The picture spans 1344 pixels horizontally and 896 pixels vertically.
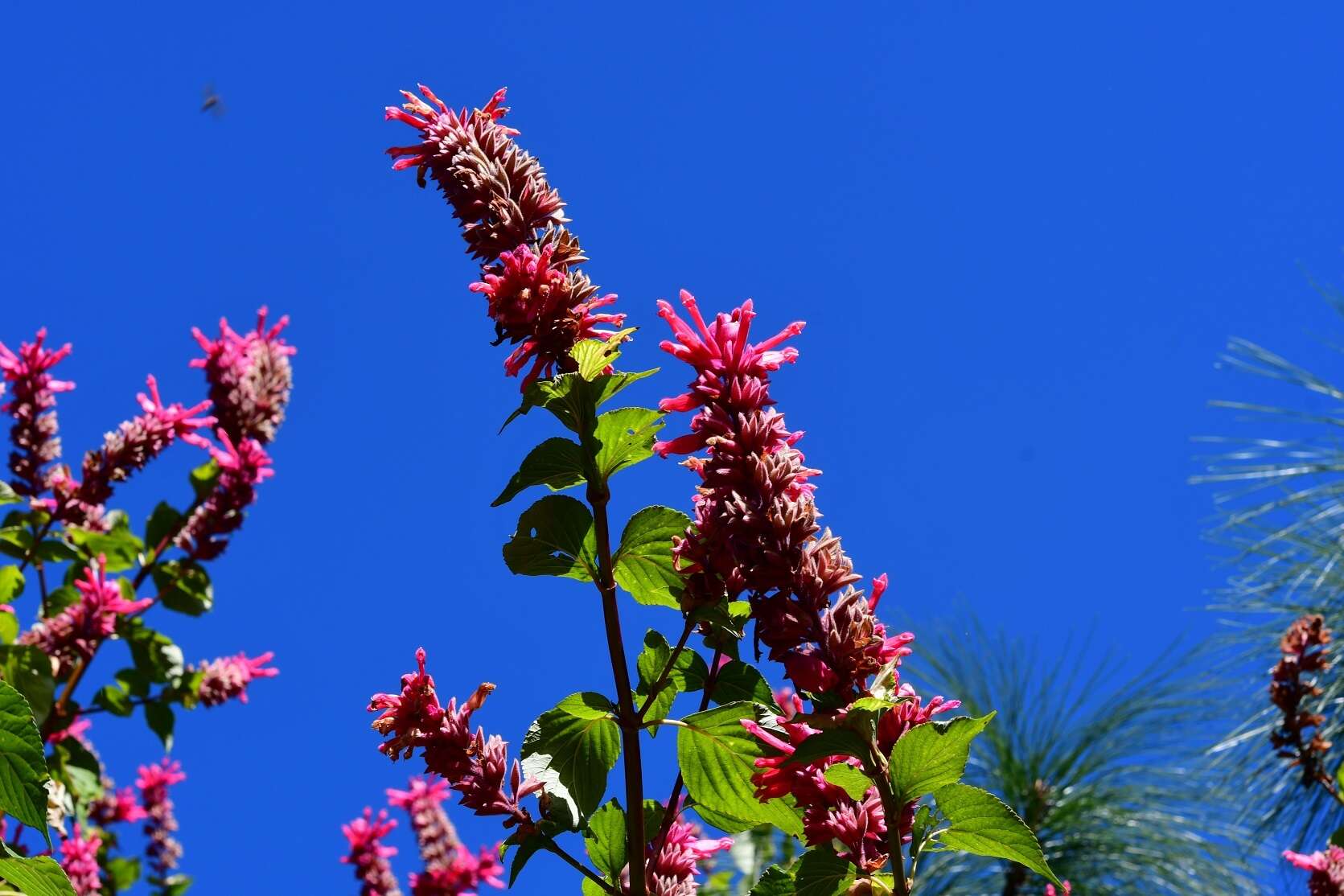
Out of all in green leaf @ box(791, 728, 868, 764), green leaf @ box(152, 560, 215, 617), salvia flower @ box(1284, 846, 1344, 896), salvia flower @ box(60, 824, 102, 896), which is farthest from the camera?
green leaf @ box(152, 560, 215, 617)

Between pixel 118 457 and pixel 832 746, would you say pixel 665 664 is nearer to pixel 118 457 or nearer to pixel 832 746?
pixel 832 746

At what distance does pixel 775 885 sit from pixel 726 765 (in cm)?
14

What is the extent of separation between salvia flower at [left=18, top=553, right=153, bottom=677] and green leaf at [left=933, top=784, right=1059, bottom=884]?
2.66 metres

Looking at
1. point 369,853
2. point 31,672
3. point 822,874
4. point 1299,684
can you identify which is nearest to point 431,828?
point 369,853

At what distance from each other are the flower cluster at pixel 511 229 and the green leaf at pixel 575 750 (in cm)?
35

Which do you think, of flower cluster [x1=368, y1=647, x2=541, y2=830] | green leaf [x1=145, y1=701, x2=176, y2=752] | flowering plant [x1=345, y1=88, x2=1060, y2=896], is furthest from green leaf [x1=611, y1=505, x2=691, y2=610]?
green leaf [x1=145, y1=701, x2=176, y2=752]

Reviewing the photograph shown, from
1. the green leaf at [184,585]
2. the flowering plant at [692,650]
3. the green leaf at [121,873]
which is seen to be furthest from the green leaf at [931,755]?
the green leaf at [121,873]

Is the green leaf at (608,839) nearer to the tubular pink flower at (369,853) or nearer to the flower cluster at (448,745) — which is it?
→ the flower cluster at (448,745)

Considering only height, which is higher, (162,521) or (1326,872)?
(162,521)

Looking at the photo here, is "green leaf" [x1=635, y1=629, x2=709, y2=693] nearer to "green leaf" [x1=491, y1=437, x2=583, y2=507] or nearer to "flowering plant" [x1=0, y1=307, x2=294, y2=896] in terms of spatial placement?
"green leaf" [x1=491, y1=437, x2=583, y2=507]

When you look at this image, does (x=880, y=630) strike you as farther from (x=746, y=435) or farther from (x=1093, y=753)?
(x=1093, y=753)

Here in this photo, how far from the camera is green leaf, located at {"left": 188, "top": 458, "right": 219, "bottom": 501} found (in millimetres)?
3689

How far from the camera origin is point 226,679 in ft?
12.1

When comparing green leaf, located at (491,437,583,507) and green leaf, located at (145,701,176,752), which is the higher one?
green leaf, located at (145,701,176,752)
